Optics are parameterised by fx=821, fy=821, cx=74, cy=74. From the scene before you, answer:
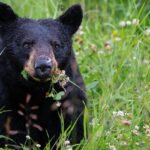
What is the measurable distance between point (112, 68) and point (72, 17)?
35.1 inches

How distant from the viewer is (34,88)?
690 centimetres

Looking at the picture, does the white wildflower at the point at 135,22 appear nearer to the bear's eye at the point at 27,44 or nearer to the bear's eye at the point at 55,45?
the bear's eye at the point at 55,45

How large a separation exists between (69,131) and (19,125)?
1.65ft

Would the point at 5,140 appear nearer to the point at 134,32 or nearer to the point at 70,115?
the point at 70,115

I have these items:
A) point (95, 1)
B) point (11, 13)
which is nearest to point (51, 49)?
point (11, 13)

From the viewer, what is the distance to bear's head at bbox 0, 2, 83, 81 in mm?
→ 6617

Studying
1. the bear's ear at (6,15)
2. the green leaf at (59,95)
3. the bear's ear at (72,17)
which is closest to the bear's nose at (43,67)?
the green leaf at (59,95)

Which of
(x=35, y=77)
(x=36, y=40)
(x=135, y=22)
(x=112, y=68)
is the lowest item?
(x=112, y=68)

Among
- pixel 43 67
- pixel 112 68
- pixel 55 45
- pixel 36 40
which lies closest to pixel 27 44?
pixel 36 40

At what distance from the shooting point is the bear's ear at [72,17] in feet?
24.0

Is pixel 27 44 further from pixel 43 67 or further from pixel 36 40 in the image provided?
pixel 43 67

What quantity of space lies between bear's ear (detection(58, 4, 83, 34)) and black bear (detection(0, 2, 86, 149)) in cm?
9

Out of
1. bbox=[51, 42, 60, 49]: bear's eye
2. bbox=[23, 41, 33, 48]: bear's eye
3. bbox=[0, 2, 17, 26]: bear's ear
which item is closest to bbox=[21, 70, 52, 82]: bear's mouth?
bbox=[23, 41, 33, 48]: bear's eye

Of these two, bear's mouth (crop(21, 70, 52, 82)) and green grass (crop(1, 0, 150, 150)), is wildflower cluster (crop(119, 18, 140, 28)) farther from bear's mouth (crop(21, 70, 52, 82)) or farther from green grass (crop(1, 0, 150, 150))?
bear's mouth (crop(21, 70, 52, 82))
